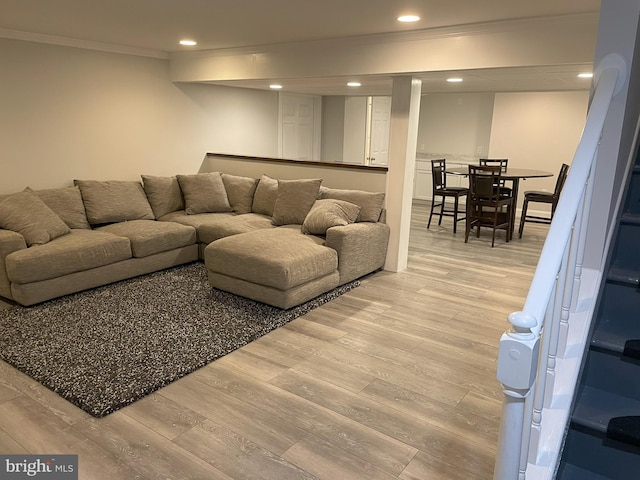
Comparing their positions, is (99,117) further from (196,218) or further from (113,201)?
(196,218)

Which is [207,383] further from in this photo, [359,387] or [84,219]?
[84,219]

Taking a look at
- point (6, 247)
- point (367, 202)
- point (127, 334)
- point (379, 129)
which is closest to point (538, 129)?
point (379, 129)

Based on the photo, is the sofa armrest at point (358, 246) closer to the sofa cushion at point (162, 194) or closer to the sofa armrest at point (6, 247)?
the sofa cushion at point (162, 194)

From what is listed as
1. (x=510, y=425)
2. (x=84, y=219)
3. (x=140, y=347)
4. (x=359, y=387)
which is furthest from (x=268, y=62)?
(x=510, y=425)

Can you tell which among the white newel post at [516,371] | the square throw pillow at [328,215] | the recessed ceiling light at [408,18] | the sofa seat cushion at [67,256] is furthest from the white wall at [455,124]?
the white newel post at [516,371]

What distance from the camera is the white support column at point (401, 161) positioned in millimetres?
4457

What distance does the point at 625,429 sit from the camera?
1.40m

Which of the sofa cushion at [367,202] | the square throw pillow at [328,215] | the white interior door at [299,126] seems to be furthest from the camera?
the white interior door at [299,126]

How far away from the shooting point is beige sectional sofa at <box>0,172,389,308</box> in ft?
12.1

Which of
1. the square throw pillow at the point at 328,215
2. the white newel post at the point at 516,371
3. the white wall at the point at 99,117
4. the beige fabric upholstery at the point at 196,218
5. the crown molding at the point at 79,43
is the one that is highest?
the crown molding at the point at 79,43

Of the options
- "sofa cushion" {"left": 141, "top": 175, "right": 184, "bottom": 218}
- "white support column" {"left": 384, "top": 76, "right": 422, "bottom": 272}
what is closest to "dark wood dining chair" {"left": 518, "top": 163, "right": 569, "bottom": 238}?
"white support column" {"left": 384, "top": 76, "right": 422, "bottom": 272}

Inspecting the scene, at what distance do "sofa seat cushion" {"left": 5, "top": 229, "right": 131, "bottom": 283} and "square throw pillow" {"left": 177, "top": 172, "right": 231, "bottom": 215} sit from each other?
120 cm

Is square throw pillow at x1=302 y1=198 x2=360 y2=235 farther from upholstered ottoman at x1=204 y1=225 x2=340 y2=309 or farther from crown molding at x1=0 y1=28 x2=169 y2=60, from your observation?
crown molding at x1=0 y1=28 x2=169 y2=60

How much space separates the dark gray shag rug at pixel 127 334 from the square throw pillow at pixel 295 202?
957 millimetres
